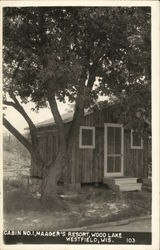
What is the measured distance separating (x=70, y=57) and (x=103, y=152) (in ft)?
16.8

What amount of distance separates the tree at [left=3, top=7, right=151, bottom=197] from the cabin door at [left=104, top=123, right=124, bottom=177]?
326cm

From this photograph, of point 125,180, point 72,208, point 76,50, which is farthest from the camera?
point 125,180

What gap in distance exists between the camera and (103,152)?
1246 centimetres

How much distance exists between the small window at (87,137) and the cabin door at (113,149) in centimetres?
51

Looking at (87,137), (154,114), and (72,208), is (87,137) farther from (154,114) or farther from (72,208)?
(154,114)

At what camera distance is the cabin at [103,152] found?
11875 millimetres

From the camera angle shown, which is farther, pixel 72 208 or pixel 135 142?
pixel 135 142

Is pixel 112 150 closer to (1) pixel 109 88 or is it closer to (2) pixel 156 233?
(1) pixel 109 88

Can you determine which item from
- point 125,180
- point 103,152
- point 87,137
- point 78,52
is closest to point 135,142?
point 103,152

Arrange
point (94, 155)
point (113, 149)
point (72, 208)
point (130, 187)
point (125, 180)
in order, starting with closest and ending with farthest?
point (72, 208)
point (130, 187)
point (125, 180)
point (94, 155)
point (113, 149)

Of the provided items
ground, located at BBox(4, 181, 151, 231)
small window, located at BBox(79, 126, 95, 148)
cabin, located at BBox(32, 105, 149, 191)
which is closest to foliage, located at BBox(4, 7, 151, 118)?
ground, located at BBox(4, 181, 151, 231)

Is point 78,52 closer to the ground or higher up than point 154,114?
higher up

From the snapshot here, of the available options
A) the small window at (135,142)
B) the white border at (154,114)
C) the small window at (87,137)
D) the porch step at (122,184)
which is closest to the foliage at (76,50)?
the white border at (154,114)

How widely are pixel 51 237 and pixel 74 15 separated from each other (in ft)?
15.1
